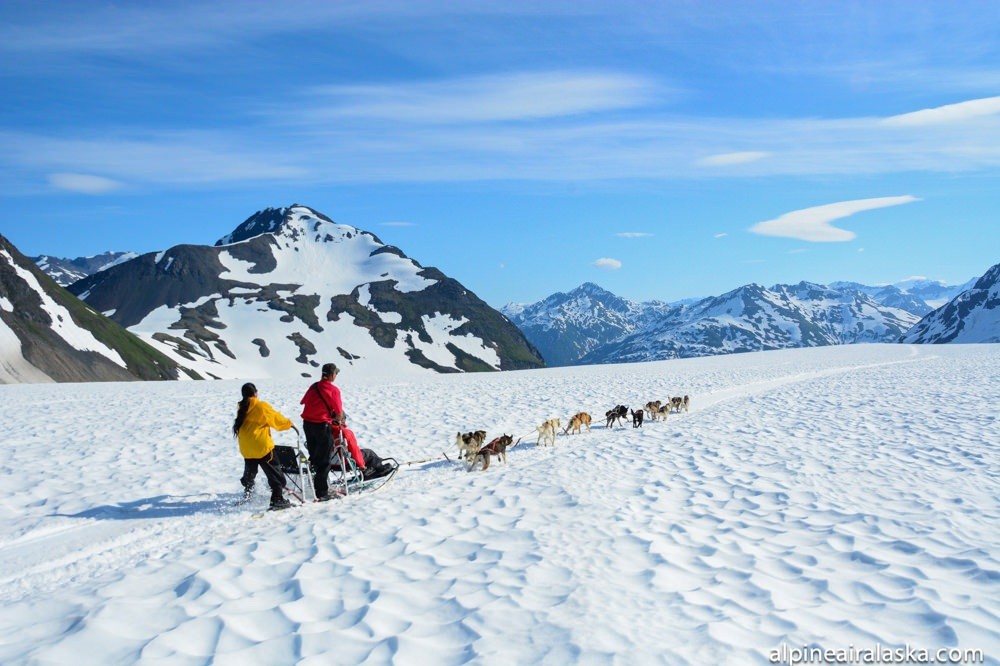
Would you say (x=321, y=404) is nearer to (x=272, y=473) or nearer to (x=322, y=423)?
(x=322, y=423)

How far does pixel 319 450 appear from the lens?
1220 cm

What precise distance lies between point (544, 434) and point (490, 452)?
128 inches

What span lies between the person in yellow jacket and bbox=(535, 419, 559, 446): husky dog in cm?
828

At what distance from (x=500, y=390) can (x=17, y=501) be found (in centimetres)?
2395

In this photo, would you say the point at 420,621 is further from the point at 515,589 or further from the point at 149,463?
the point at 149,463


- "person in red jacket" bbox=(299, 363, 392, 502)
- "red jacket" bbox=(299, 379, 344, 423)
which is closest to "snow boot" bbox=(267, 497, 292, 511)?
"person in red jacket" bbox=(299, 363, 392, 502)

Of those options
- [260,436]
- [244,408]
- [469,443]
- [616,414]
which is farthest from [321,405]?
[616,414]

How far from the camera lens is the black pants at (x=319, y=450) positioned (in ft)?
39.8

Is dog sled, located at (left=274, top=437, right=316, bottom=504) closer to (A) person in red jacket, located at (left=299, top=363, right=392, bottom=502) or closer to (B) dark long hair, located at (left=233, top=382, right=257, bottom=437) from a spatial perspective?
(A) person in red jacket, located at (left=299, top=363, right=392, bottom=502)

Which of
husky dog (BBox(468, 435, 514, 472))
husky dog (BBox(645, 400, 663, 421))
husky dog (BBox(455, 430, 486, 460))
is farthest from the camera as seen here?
husky dog (BBox(645, 400, 663, 421))

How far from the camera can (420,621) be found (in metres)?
6.89

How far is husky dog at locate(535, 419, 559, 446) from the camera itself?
714 inches

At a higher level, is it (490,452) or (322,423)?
(322,423)

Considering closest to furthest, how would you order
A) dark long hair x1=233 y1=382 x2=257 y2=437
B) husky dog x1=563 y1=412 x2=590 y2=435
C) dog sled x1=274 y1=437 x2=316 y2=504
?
1. dark long hair x1=233 y1=382 x2=257 y2=437
2. dog sled x1=274 y1=437 x2=316 y2=504
3. husky dog x1=563 y1=412 x2=590 y2=435
